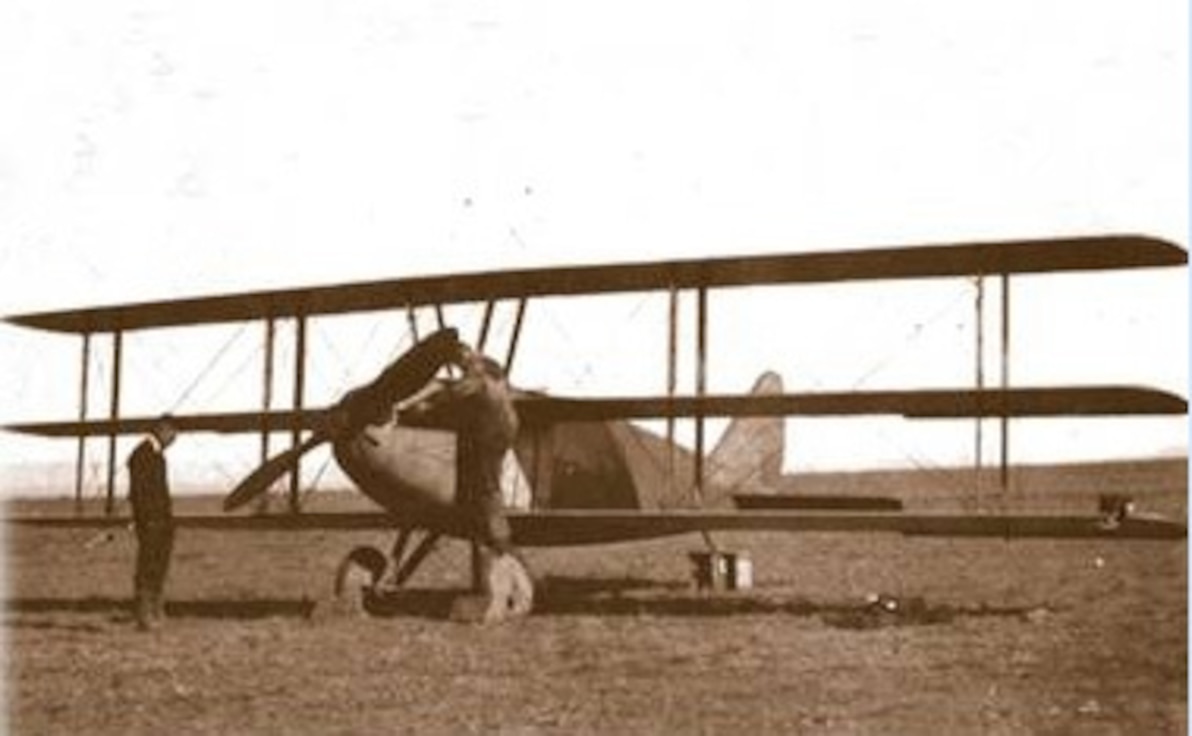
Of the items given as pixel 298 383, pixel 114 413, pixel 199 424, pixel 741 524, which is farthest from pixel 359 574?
pixel 114 413

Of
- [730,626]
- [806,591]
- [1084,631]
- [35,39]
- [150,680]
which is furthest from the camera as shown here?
[806,591]

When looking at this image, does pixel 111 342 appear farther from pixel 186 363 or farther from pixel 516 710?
pixel 516 710

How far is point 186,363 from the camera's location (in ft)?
45.9

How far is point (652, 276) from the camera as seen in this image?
10617 millimetres

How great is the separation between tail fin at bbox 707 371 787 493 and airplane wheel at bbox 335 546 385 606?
16.5 ft

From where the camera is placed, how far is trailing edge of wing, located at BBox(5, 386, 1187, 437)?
915 cm

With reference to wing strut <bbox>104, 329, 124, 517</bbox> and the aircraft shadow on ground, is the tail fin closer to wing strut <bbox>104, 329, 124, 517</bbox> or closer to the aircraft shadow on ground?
the aircraft shadow on ground

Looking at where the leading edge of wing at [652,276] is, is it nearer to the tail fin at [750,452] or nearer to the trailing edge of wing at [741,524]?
the trailing edge of wing at [741,524]

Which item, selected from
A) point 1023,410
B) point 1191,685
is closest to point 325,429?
point 1023,410

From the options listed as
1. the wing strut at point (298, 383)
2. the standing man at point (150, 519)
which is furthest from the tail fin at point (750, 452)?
the standing man at point (150, 519)

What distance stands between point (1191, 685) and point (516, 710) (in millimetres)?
2847

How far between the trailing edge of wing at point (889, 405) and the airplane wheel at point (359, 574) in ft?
3.31

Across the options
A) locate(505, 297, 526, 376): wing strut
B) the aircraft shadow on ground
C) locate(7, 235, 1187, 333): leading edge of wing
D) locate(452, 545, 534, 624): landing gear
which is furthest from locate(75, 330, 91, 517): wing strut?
locate(452, 545, 534, 624): landing gear

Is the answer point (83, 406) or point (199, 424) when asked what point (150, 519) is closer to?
point (199, 424)
